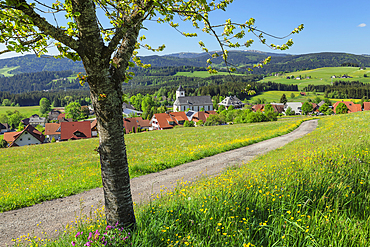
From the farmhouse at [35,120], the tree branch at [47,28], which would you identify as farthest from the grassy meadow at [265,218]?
the farmhouse at [35,120]

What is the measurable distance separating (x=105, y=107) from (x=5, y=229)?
234 inches

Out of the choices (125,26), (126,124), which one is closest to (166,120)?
(126,124)

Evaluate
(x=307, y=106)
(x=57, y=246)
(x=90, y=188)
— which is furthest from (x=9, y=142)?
(x=307, y=106)

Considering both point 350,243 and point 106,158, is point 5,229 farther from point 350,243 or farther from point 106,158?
point 350,243

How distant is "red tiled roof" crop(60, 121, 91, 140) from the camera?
201ft

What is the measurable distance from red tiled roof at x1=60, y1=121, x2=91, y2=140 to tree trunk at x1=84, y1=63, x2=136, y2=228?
66161 millimetres

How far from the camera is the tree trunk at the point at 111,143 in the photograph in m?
3.37

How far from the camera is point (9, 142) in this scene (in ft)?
217

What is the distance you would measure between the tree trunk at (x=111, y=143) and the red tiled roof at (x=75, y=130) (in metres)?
66.2

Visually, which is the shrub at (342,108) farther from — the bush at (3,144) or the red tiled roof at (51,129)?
the bush at (3,144)

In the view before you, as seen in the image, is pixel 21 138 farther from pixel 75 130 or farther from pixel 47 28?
pixel 47 28

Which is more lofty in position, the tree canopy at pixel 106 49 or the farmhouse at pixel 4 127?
the tree canopy at pixel 106 49

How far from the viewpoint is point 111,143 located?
11.8 ft

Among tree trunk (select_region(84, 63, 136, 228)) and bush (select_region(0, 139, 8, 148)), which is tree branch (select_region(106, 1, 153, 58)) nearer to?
tree trunk (select_region(84, 63, 136, 228))
